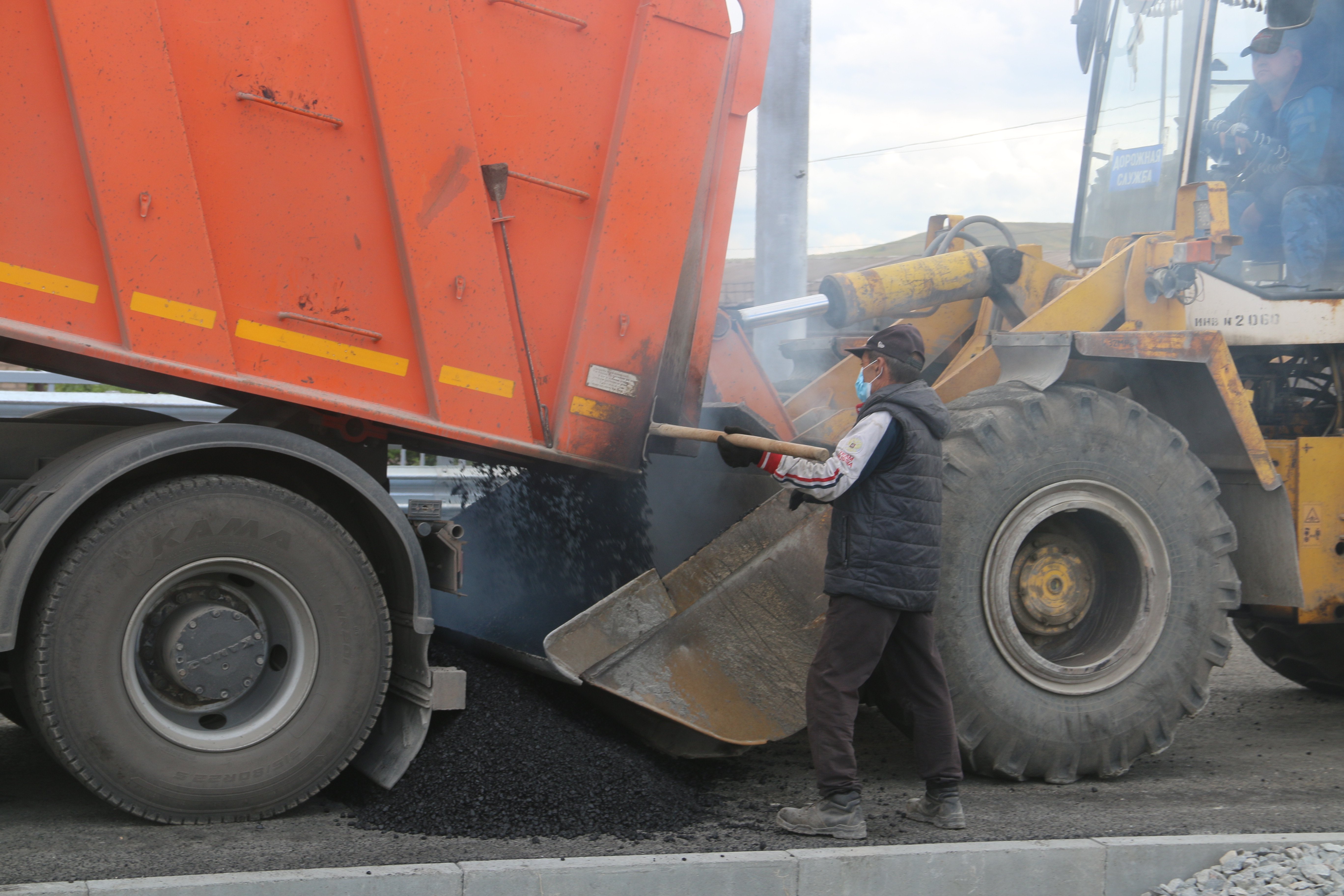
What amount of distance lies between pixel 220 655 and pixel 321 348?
3.28ft

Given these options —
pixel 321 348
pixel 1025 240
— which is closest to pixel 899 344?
pixel 321 348

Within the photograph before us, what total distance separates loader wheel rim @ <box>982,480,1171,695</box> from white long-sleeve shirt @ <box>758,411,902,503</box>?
838 mm

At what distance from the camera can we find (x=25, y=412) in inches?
254

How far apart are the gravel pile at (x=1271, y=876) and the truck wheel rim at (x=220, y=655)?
108 inches

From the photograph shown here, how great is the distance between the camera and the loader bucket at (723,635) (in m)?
4.03

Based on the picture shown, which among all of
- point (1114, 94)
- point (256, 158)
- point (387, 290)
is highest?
point (1114, 94)

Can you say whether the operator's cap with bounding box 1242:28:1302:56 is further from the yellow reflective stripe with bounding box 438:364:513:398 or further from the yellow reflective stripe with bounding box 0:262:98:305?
the yellow reflective stripe with bounding box 0:262:98:305

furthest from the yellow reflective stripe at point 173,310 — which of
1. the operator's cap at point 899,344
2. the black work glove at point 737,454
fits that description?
the operator's cap at point 899,344

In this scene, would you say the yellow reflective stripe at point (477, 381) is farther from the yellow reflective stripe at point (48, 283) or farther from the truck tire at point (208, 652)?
the yellow reflective stripe at point (48, 283)

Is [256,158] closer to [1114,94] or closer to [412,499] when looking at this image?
[412,499]

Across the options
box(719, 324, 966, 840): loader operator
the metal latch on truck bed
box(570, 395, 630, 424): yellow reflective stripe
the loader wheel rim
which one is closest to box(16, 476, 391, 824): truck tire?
the metal latch on truck bed

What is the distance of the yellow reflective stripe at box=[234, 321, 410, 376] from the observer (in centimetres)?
348

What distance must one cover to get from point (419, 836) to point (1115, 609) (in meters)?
2.94

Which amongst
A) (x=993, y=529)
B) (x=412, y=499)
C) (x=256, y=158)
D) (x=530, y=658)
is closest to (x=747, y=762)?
(x=530, y=658)
